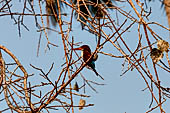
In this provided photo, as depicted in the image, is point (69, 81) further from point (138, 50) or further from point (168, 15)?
point (168, 15)

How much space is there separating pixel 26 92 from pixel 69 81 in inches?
4.8

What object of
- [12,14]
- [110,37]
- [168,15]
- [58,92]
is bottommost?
[58,92]

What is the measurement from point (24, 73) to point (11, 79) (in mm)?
39

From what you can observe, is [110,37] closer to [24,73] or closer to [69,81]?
[69,81]

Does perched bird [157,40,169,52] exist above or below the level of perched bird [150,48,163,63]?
above

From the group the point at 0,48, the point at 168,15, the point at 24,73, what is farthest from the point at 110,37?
the point at 168,15

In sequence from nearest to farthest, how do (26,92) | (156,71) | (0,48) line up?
(156,71)
(26,92)
(0,48)

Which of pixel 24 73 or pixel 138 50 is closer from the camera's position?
pixel 138 50

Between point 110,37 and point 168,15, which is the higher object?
point 168,15

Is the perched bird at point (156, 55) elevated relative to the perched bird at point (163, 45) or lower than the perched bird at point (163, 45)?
lower

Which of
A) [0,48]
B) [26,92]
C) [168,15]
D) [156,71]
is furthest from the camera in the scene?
[168,15]

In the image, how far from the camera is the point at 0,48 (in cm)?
102

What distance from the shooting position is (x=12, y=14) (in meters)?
1.06

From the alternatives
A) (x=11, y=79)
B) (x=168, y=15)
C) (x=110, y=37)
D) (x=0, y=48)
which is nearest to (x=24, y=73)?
(x=11, y=79)
